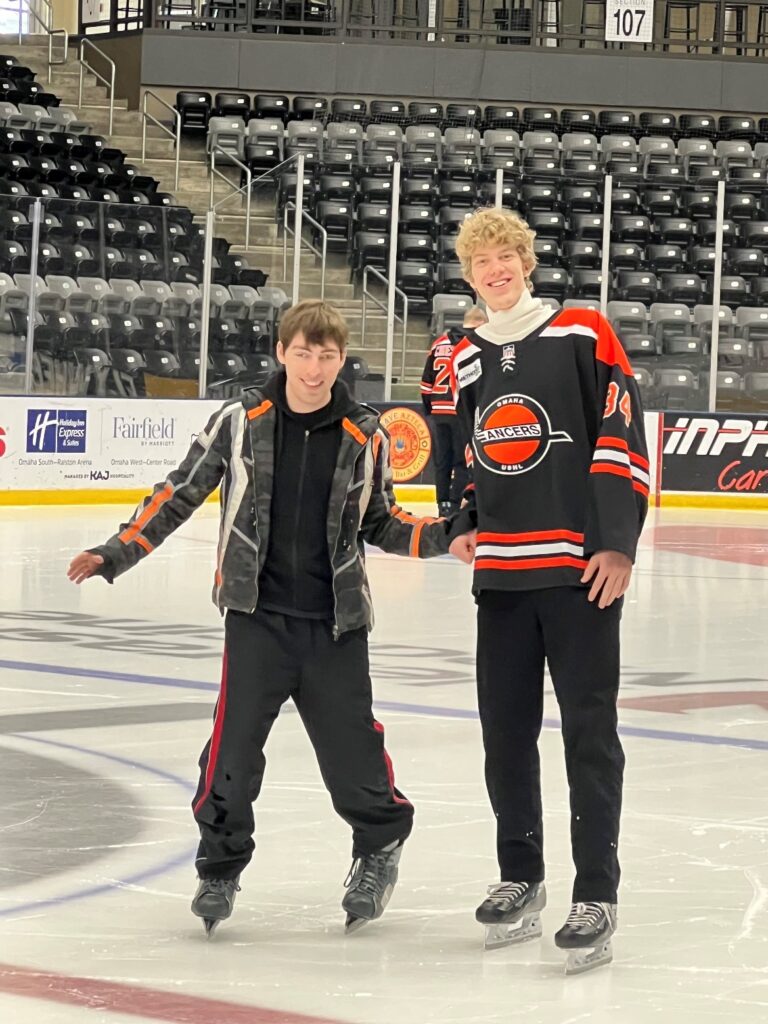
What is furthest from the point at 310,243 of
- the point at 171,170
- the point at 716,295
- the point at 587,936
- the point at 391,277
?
the point at 587,936

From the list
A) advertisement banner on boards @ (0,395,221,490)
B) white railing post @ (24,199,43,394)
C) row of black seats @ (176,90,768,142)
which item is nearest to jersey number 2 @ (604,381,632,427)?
advertisement banner on boards @ (0,395,221,490)

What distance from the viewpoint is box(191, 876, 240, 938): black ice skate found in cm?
377

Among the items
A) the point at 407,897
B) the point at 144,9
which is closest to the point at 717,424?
the point at 144,9

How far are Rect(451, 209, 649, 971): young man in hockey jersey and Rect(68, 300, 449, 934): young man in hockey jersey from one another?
258mm

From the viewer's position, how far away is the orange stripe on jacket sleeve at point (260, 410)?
387 cm

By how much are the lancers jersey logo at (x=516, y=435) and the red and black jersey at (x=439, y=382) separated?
25.6 feet

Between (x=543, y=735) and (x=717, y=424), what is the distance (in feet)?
39.0

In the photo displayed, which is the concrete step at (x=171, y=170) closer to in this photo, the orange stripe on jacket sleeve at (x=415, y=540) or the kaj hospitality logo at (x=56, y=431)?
the kaj hospitality logo at (x=56, y=431)

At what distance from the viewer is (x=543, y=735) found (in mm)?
6191

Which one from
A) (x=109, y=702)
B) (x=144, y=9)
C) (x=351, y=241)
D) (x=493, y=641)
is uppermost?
(x=144, y=9)

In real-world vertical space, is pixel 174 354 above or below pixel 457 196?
below

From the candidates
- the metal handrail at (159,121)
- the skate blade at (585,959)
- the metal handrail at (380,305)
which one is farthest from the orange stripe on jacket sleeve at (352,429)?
the metal handrail at (159,121)

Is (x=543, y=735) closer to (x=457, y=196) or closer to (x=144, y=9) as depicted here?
(x=457, y=196)

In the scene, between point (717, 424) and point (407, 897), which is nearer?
point (407, 897)
